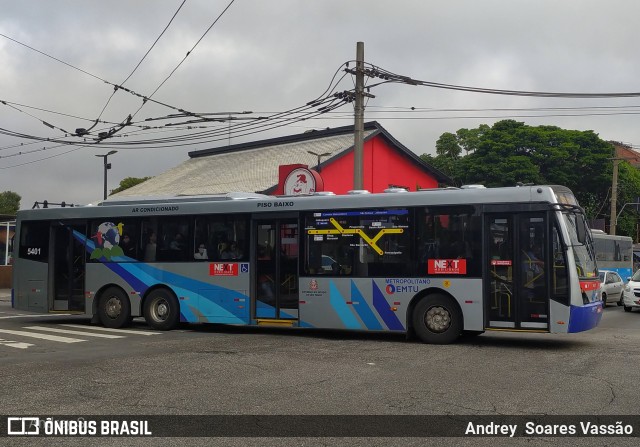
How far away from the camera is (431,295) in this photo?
1412cm

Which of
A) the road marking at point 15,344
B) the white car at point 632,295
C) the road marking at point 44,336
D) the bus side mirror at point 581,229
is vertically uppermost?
the bus side mirror at point 581,229

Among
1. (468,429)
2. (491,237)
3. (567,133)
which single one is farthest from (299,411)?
(567,133)

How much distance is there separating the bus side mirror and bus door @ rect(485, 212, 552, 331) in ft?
2.32

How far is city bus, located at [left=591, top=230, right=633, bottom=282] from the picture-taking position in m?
34.1

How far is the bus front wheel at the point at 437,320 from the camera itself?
45.4 ft

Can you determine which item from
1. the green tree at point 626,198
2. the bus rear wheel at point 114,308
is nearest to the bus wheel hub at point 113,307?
the bus rear wheel at point 114,308

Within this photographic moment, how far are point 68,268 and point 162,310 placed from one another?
10.2 feet

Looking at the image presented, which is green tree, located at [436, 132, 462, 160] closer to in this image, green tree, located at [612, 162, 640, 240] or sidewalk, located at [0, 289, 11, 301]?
green tree, located at [612, 162, 640, 240]

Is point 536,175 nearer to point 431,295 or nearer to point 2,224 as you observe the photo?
point 2,224

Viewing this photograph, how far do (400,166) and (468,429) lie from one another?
110 ft

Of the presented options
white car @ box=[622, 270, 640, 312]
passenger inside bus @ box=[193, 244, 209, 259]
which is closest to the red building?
white car @ box=[622, 270, 640, 312]

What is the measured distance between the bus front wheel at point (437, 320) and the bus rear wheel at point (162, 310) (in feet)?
19.1

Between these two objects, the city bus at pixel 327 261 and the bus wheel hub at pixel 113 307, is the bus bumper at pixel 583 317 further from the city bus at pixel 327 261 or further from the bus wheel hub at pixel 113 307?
the bus wheel hub at pixel 113 307

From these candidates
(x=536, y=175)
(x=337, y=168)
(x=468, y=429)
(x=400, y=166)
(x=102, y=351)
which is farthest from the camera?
(x=536, y=175)
